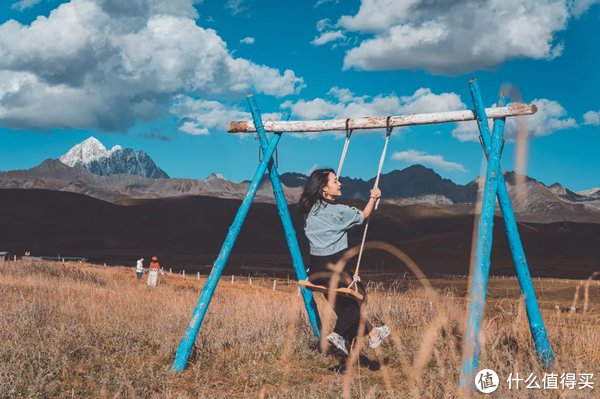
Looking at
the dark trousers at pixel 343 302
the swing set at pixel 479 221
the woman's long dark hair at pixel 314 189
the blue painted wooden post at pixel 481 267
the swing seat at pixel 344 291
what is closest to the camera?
the blue painted wooden post at pixel 481 267

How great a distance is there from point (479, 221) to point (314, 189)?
1493mm

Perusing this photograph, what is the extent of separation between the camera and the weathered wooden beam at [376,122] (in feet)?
18.8

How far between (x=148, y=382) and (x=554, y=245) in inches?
3058

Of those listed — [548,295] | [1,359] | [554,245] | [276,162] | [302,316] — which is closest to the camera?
[1,359]

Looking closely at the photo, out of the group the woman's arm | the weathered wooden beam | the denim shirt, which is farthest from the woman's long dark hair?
the weathered wooden beam

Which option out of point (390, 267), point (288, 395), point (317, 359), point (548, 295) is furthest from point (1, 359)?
point (390, 267)

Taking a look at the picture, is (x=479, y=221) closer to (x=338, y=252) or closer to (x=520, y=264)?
(x=520, y=264)

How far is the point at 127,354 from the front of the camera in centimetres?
545

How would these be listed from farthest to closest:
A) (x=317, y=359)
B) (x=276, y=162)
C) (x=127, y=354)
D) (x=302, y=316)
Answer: (x=302, y=316)
(x=276, y=162)
(x=317, y=359)
(x=127, y=354)

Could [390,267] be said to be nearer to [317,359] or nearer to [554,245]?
[554,245]

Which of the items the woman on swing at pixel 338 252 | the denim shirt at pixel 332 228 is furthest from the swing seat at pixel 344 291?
the denim shirt at pixel 332 228

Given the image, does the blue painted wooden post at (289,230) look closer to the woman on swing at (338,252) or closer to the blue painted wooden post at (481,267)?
the woman on swing at (338,252)

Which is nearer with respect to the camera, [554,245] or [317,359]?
[317,359]

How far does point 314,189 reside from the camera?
5715 mm
